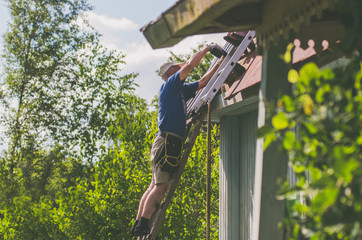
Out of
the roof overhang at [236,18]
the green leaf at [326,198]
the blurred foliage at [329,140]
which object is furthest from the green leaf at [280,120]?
the roof overhang at [236,18]

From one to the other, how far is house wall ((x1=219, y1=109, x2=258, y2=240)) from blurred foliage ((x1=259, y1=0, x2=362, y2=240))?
394 centimetres

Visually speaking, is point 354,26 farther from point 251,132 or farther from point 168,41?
point 251,132

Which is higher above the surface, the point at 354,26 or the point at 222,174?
the point at 222,174

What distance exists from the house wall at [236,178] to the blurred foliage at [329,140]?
12.9ft

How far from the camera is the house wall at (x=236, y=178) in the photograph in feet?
19.5

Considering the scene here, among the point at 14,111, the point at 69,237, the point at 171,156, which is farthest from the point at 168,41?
the point at 14,111

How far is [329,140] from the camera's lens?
6.47ft

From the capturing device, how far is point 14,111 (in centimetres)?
2103

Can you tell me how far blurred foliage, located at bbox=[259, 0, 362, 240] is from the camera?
158 centimetres

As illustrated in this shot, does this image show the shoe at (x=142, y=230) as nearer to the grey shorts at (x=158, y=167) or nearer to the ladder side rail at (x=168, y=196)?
the ladder side rail at (x=168, y=196)

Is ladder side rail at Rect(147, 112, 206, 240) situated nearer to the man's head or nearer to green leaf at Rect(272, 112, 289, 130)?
the man's head

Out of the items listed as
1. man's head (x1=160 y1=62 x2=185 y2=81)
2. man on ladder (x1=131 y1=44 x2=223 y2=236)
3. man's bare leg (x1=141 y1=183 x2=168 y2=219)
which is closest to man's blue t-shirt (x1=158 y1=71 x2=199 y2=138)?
man on ladder (x1=131 y1=44 x2=223 y2=236)

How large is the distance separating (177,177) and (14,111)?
684 inches

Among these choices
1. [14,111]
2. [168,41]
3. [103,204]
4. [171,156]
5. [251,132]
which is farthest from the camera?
[14,111]
